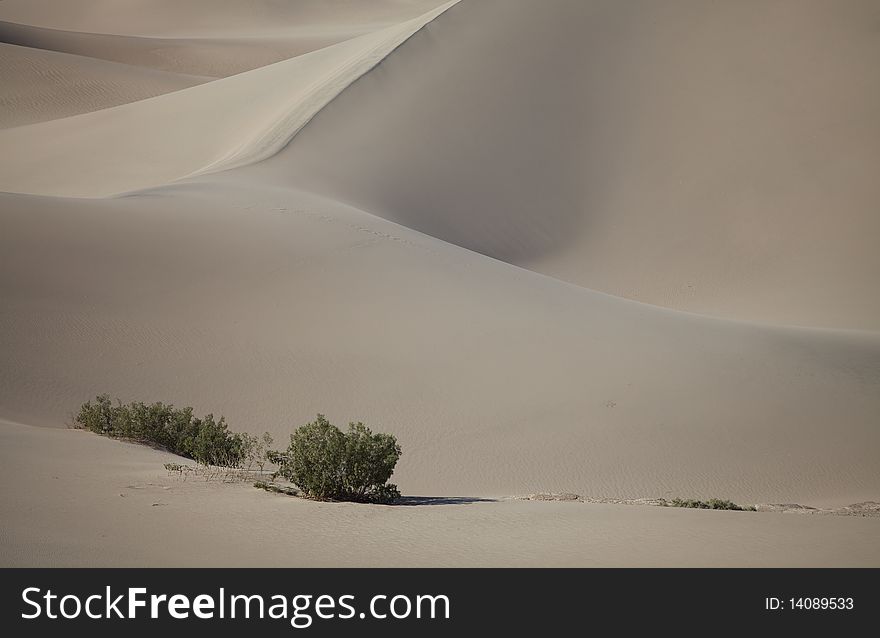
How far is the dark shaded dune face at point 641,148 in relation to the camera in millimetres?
24016

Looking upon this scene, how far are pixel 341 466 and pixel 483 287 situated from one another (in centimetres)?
875

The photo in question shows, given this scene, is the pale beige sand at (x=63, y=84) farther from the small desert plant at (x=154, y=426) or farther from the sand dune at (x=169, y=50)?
the small desert plant at (x=154, y=426)

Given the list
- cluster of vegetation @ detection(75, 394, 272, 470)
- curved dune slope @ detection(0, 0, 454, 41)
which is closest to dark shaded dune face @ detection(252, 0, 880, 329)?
cluster of vegetation @ detection(75, 394, 272, 470)

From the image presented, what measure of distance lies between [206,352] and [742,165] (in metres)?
19.8

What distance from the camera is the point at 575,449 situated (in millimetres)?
11070

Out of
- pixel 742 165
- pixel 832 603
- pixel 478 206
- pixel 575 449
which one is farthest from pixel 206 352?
pixel 742 165

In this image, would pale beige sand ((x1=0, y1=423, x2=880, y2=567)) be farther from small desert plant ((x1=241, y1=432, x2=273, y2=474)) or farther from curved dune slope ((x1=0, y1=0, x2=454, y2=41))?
curved dune slope ((x1=0, y1=0, x2=454, y2=41))

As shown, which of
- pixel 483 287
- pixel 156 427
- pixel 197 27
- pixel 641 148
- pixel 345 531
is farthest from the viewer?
pixel 197 27

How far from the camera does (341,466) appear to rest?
22.5 feet

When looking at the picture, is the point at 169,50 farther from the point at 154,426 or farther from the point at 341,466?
the point at 341,466

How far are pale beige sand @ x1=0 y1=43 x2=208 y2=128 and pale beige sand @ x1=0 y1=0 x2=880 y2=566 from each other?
9.14m

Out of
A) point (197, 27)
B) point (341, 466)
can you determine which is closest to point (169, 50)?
point (197, 27)

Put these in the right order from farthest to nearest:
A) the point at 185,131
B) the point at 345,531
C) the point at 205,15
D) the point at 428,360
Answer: the point at 205,15 < the point at 185,131 < the point at 428,360 < the point at 345,531

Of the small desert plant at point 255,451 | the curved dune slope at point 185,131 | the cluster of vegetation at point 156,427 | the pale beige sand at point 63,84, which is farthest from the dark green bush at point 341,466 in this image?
the pale beige sand at point 63,84
